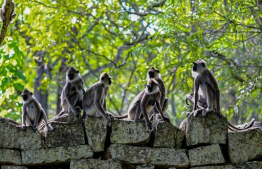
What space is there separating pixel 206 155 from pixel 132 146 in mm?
1047

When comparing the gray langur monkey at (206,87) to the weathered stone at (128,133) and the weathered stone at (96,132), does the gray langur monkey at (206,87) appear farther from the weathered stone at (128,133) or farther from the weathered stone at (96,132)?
the weathered stone at (96,132)

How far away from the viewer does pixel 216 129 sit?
822 cm

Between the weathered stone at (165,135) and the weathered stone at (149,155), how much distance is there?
3.5 inches

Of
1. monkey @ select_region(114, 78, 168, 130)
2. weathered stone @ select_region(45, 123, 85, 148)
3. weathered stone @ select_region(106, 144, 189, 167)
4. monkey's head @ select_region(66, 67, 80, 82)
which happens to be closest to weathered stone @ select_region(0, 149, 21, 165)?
weathered stone @ select_region(45, 123, 85, 148)

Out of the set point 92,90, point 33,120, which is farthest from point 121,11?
point 33,120

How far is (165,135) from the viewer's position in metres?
8.16

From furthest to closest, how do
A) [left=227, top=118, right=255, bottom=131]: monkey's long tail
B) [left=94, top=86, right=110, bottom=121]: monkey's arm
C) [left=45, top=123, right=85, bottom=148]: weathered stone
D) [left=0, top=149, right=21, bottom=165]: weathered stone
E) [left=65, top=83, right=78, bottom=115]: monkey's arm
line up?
1. [left=65, top=83, right=78, bottom=115]: monkey's arm
2. [left=227, top=118, right=255, bottom=131]: monkey's long tail
3. [left=94, top=86, right=110, bottom=121]: monkey's arm
4. [left=45, top=123, right=85, bottom=148]: weathered stone
5. [left=0, top=149, right=21, bottom=165]: weathered stone

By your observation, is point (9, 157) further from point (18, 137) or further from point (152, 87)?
point (152, 87)

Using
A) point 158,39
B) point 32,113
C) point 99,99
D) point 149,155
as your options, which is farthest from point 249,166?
point 158,39

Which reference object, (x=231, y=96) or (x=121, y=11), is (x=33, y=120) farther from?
(x=231, y=96)

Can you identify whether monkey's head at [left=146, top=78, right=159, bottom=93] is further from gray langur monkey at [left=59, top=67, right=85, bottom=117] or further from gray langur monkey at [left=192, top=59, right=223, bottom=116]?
gray langur monkey at [left=59, top=67, right=85, bottom=117]

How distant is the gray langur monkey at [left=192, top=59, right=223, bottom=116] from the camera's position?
8.74 meters

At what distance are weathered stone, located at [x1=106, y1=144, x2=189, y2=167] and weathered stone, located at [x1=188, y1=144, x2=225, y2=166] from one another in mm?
102

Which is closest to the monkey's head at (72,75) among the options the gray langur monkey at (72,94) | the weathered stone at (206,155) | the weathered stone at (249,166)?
the gray langur monkey at (72,94)
